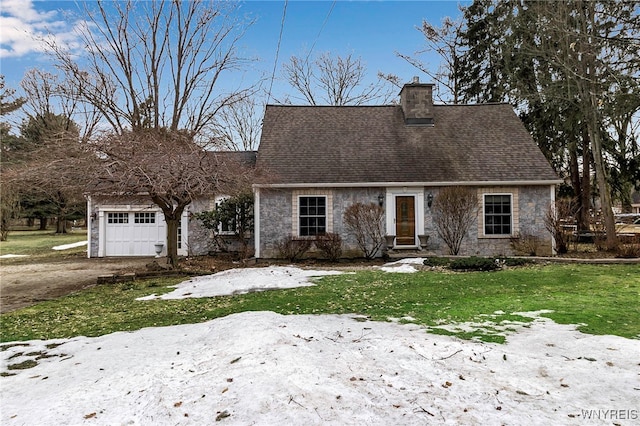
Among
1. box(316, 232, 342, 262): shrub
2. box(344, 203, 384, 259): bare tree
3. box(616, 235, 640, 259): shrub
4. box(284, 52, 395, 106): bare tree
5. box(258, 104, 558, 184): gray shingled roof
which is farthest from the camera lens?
box(284, 52, 395, 106): bare tree

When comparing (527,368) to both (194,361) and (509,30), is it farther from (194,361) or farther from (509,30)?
(509,30)

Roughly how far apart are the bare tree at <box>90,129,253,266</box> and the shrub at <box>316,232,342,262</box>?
3.62 m

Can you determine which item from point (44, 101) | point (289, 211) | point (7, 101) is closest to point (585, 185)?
point (289, 211)

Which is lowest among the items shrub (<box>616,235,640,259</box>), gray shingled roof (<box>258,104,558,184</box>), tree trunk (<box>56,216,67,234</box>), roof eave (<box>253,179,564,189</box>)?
shrub (<box>616,235,640,259</box>)

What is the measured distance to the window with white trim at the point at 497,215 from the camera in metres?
14.1

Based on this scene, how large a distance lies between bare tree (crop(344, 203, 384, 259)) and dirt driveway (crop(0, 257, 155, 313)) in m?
6.65

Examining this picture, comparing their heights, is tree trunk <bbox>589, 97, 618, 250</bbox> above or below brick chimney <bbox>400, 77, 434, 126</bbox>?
below

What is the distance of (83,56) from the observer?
17859 mm

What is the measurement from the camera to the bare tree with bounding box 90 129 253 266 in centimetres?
966

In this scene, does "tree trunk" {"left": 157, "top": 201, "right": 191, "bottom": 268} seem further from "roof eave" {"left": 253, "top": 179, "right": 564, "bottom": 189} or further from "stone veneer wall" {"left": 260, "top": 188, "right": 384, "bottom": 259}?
"roof eave" {"left": 253, "top": 179, "right": 564, "bottom": 189}

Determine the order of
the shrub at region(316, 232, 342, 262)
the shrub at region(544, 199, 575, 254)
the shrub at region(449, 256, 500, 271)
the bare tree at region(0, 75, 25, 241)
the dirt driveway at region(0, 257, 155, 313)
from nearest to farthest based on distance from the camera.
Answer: the dirt driveway at region(0, 257, 155, 313), the shrub at region(449, 256, 500, 271), the shrub at region(544, 199, 575, 254), the shrub at region(316, 232, 342, 262), the bare tree at region(0, 75, 25, 241)

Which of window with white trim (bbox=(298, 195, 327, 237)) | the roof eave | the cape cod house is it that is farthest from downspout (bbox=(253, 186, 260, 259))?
window with white trim (bbox=(298, 195, 327, 237))

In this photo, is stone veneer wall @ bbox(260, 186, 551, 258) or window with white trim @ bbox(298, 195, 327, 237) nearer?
stone veneer wall @ bbox(260, 186, 551, 258)

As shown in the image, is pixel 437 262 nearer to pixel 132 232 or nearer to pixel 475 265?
pixel 475 265
